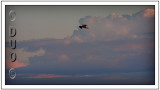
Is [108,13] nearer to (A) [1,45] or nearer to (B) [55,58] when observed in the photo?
(B) [55,58]

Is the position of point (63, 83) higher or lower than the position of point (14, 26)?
lower

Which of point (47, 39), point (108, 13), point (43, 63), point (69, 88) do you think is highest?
point (108, 13)

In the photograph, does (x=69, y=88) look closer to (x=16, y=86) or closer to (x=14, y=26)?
(x=16, y=86)

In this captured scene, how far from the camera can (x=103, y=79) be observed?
8.90m

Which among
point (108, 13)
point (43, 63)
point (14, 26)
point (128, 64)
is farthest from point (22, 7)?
point (128, 64)

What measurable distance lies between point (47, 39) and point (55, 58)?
462 mm

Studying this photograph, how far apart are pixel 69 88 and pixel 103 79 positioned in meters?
0.79

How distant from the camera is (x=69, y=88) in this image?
8.82 m

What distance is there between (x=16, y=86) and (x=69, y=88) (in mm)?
1191

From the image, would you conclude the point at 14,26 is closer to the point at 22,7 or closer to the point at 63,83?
the point at 22,7

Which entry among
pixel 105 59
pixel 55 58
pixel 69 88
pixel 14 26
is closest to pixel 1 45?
pixel 14 26

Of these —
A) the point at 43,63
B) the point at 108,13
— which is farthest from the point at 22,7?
the point at 108,13

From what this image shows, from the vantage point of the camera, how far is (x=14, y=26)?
29.2 ft

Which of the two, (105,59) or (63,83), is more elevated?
(105,59)
